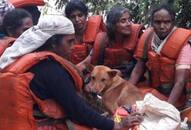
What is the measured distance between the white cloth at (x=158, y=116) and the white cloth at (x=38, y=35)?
975mm

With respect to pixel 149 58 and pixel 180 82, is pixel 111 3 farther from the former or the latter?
pixel 180 82

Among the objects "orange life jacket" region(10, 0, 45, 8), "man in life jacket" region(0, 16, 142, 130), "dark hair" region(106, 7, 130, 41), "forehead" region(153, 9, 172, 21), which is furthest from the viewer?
"orange life jacket" region(10, 0, 45, 8)

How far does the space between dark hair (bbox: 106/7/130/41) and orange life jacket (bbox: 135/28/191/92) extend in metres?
0.35

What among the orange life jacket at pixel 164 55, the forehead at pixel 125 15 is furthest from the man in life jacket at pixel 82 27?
the orange life jacket at pixel 164 55

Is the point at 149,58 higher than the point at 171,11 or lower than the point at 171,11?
lower

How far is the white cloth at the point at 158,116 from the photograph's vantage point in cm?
444

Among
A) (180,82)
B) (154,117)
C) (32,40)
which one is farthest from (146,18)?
(32,40)

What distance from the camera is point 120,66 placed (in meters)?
6.15

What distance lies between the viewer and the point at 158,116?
4.53m

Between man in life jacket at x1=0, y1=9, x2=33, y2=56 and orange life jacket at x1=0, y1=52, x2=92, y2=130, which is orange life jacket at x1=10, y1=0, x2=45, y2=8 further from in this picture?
orange life jacket at x1=0, y1=52, x2=92, y2=130

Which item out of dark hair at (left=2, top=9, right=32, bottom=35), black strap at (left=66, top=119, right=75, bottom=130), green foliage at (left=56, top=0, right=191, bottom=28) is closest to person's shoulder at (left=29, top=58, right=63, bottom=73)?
black strap at (left=66, top=119, right=75, bottom=130)

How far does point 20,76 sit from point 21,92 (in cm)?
12

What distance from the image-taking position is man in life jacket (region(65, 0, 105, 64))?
6312 millimetres

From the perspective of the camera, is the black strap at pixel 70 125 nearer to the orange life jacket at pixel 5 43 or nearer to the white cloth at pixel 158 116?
the white cloth at pixel 158 116
